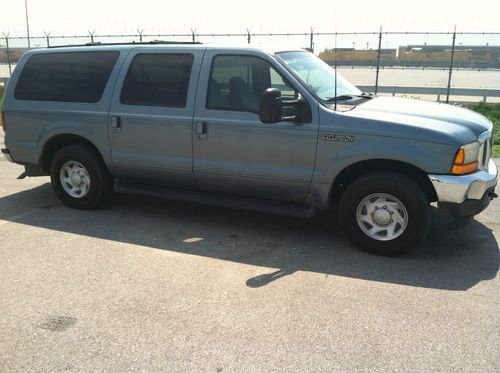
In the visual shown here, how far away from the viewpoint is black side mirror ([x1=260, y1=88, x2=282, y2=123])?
14.6 feet

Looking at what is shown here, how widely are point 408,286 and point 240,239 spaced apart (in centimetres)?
178

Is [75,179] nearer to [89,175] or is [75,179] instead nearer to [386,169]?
[89,175]

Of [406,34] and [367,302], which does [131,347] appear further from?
[406,34]

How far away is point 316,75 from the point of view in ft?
17.3

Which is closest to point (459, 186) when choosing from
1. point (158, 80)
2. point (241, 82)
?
point (241, 82)

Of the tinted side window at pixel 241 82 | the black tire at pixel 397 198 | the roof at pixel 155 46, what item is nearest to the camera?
the black tire at pixel 397 198

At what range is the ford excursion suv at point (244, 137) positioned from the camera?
4.43 metres

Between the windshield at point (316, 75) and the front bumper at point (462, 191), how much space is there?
135 centimetres

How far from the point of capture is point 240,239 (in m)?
5.10

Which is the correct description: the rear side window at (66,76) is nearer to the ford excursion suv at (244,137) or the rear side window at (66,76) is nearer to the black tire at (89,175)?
the ford excursion suv at (244,137)

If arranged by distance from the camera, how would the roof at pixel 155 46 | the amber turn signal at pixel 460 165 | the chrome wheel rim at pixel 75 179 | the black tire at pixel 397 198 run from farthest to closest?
the chrome wheel rim at pixel 75 179 < the roof at pixel 155 46 < the black tire at pixel 397 198 < the amber turn signal at pixel 460 165

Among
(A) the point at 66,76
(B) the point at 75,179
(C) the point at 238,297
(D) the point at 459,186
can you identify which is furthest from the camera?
(B) the point at 75,179

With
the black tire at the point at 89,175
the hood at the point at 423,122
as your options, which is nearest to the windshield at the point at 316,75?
the hood at the point at 423,122

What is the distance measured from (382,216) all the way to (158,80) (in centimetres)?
277
